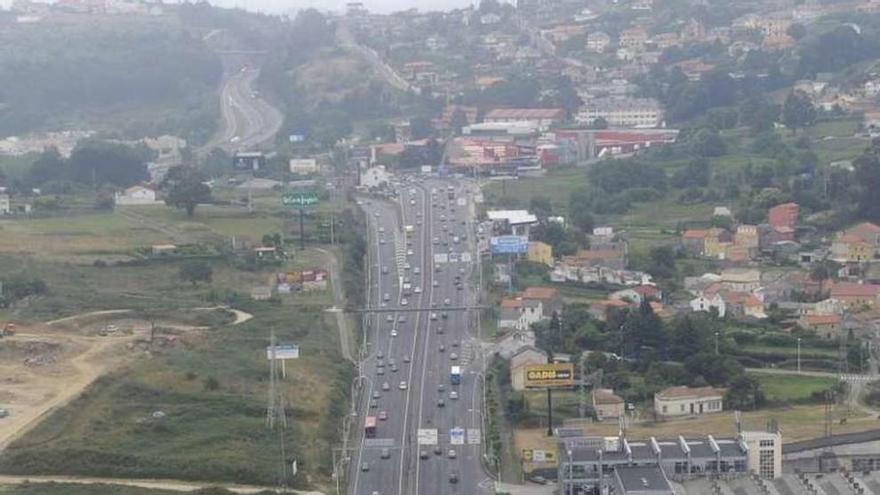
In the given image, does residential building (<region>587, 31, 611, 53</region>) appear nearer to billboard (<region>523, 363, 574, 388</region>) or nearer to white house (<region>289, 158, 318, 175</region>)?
white house (<region>289, 158, 318, 175</region>)

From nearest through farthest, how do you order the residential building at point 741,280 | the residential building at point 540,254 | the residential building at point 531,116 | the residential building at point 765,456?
the residential building at point 765,456, the residential building at point 741,280, the residential building at point 540,254, the residential building at point 531,116

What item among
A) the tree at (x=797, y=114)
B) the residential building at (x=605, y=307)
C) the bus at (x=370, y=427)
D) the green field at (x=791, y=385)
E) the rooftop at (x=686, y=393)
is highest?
the tree at (x=797, y=114)

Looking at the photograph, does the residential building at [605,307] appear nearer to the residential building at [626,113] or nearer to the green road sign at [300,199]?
the green road sign at [300,199]

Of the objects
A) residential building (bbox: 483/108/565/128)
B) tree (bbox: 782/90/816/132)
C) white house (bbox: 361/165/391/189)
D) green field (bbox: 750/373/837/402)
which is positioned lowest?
green field (bbox: 750/373/837/402)

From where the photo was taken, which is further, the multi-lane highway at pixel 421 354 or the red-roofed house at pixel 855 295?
the red-roofed house at pixel 855 295

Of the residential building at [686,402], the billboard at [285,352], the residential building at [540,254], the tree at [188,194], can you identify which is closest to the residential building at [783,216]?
the residential building at [540,254]

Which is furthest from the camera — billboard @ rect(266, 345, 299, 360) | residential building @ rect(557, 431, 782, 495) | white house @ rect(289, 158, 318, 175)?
white house @ rect(289, 158, 318, 175)

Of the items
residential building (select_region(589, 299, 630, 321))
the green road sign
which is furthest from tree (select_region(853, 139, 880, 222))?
the green road sign
